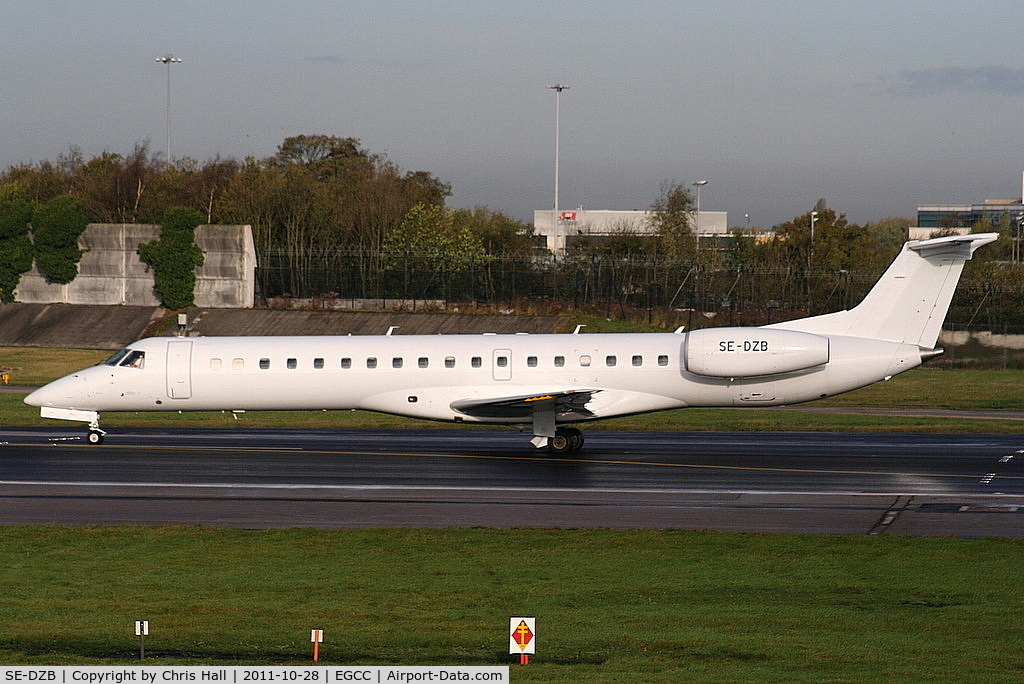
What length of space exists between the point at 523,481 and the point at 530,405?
342 centimetres

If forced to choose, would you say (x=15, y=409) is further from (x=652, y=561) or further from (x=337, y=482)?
(x=652, y=561)

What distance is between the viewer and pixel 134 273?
6222cm

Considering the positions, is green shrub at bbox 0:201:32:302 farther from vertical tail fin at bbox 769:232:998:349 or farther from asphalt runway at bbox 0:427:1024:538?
vertical tail fin at bbox 769:232:998:349

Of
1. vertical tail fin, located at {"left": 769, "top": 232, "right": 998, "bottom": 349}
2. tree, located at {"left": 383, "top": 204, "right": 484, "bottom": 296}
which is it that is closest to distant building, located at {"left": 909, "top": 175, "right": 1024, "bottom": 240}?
tree, located at {"left": 383, "top": 204, "right": 484, "bottom": 296}

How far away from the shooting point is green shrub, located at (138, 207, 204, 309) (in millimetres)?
60969

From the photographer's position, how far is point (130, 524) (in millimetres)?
18344

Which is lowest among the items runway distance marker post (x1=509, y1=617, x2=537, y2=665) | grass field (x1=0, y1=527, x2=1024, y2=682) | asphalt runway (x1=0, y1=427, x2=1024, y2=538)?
asphalt runway (x1=0, y1=427, x2=1024, y2=538)

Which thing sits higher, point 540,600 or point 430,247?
point 430,247

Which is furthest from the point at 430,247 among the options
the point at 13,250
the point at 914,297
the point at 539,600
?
the point at 539,600

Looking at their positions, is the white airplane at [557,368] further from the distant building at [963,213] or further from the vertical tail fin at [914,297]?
the distant building at [963,213]

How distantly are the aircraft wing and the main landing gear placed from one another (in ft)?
1.18

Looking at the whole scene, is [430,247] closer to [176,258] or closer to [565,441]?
[176,258]

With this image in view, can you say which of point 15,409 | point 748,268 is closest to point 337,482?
point 15,409

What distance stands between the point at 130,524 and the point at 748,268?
44376 millimetres
